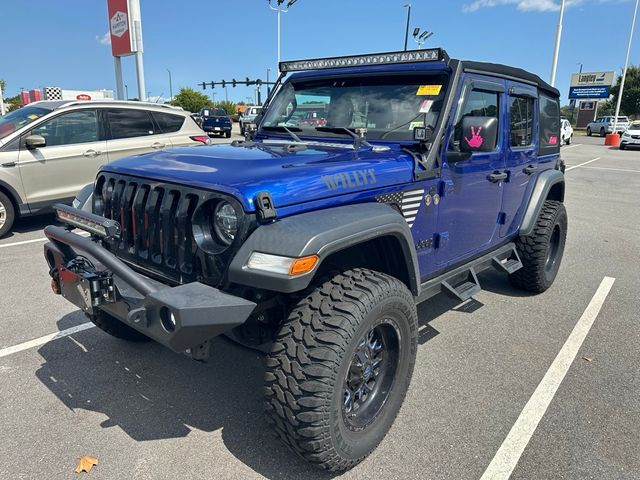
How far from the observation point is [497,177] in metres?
3.72

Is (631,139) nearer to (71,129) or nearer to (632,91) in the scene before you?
(71,129)

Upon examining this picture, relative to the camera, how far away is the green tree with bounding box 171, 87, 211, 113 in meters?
64.7

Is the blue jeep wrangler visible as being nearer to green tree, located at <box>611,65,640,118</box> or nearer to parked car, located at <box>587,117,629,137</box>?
parked car, located at <box>587,117,629,137</box>

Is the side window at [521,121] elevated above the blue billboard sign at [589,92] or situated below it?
below

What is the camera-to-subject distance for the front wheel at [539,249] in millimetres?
4566

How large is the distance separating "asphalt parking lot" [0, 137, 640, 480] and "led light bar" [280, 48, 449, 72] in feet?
6.94

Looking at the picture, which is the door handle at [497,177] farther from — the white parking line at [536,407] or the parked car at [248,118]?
the parked car at [248,118]

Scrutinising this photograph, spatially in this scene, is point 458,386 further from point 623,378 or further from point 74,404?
point 74,404

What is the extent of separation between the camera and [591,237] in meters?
7.57

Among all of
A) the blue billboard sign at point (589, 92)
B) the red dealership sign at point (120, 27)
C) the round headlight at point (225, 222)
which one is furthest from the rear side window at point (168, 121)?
the blue billboard sign at point (589, 92)

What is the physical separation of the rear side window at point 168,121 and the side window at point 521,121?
5733mm

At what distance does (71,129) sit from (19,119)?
69cm

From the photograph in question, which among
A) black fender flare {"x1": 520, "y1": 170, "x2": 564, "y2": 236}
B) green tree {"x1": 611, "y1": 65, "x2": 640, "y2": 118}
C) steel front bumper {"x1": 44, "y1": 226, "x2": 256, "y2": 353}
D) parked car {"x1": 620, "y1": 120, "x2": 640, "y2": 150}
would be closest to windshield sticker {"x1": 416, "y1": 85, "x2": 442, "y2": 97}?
black fender flare {"x1": 520, "y1": 170, "x2": 564, "y2": 236}

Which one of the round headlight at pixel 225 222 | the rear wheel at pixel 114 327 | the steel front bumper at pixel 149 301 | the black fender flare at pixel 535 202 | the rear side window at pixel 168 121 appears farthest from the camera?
the rear side window at pixel 168 121
